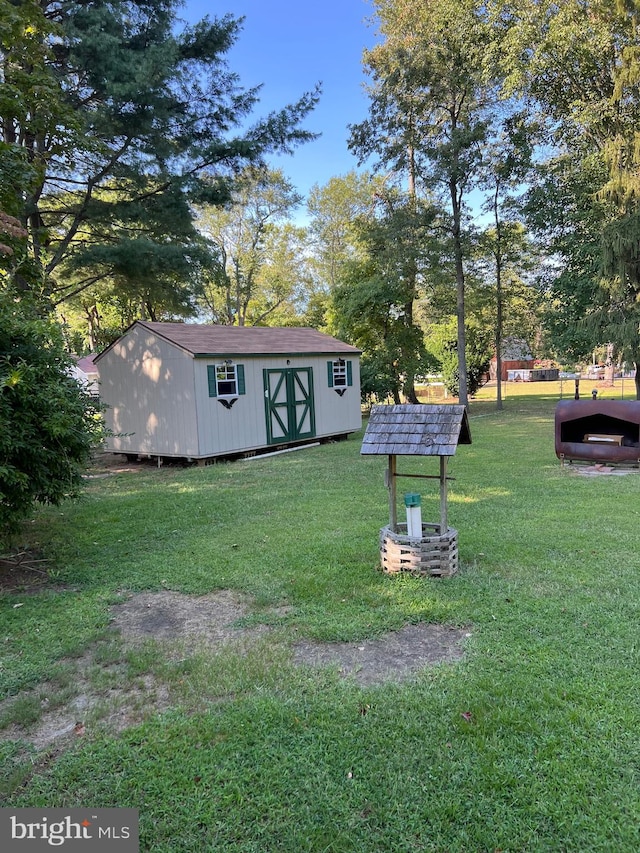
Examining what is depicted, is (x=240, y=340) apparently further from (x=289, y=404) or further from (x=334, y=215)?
(x=334, y=215)

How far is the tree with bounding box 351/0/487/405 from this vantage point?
49.1ft

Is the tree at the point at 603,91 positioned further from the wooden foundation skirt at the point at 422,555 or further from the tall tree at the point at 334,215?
the tall tree at the point at 334,215

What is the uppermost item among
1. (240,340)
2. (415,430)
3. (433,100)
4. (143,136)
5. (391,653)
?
(433,100)

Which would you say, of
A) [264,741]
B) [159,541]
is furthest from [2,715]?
[159,541]

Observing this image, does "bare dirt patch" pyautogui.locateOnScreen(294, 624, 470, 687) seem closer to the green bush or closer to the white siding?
the green bush

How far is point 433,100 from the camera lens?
16.0 meters

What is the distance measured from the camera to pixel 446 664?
108 inches

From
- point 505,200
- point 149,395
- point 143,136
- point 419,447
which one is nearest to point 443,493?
point 419,447

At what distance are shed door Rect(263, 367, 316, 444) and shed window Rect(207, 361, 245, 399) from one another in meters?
0.71

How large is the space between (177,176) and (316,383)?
16.8 ft

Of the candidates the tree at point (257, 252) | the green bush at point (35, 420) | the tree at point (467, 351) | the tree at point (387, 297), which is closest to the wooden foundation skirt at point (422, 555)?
the green bush at point (35, 420)

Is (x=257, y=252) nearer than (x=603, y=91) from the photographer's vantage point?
No

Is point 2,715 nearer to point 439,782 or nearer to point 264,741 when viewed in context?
point 264,741

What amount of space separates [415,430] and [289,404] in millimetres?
7566
